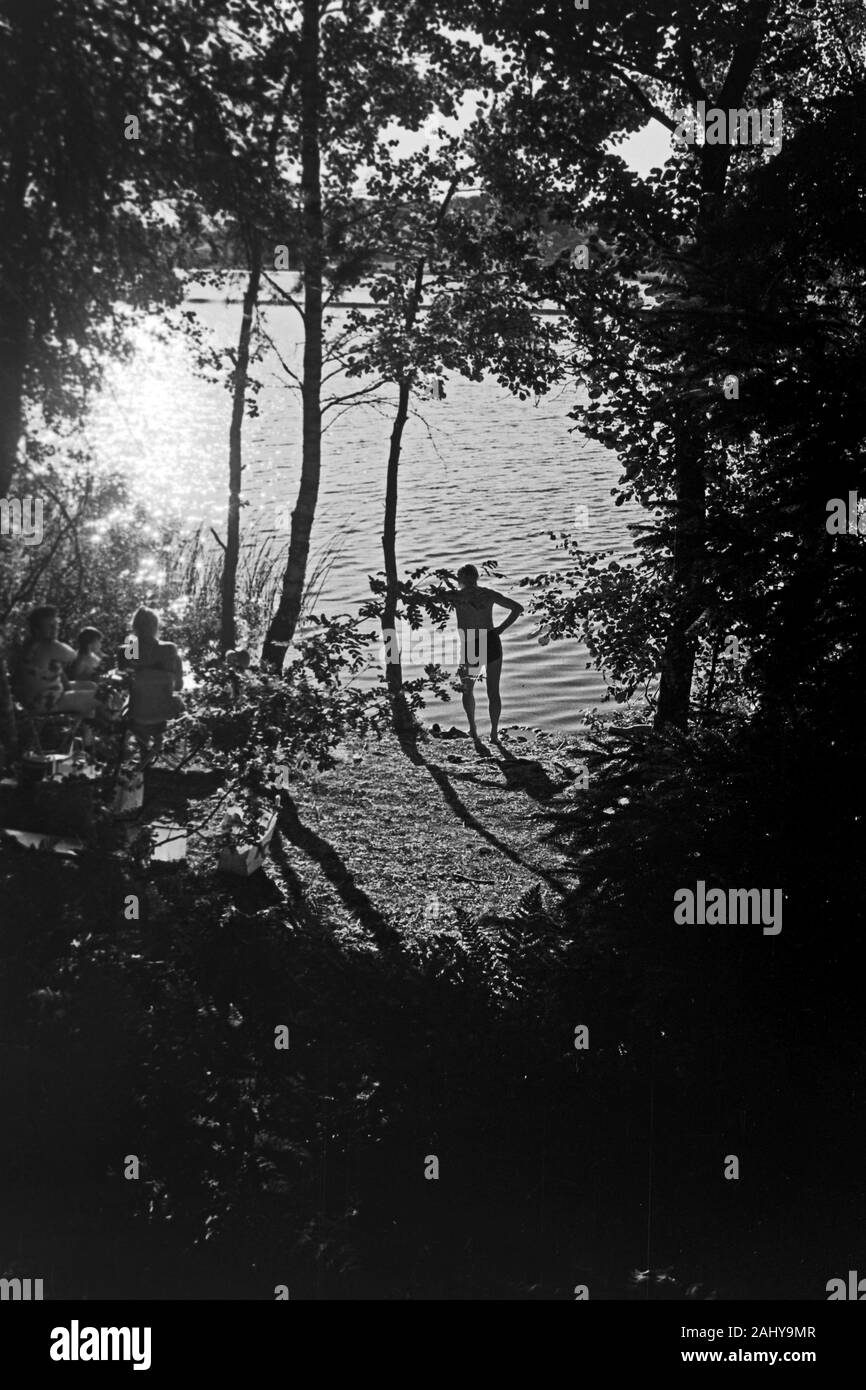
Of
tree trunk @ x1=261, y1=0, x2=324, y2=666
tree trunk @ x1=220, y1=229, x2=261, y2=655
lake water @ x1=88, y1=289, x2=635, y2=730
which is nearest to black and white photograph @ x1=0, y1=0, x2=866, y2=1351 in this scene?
tree trunk @ x1=261, y1=0, x2=324, y2=666

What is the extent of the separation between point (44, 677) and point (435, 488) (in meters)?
32.9

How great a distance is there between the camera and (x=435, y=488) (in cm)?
3950

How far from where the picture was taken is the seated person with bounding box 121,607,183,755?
709cm

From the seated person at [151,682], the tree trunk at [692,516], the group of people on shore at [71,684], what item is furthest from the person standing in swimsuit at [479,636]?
the group of people on shore at [71,684]

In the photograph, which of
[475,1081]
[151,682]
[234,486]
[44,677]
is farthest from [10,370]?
[234,486]

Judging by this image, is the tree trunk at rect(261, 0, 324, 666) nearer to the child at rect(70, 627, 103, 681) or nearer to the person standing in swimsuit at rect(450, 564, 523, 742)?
the person standing in swimsuit at rect(450, 564, 523, 742)

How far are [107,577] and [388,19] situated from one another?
8104mm

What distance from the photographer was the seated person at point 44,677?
7293 millimetres

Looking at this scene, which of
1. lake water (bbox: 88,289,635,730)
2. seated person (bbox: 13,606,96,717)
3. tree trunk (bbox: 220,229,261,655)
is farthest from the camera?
lake water (bbox: 88,289,635,730)

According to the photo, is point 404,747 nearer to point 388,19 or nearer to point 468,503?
point 388,19

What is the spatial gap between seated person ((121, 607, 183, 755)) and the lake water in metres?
1.66

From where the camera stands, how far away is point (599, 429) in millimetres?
10797

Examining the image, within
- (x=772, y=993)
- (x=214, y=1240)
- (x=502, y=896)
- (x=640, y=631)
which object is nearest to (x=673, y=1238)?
(x=772, y=993)

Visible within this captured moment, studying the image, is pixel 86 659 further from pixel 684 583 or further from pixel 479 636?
pixel 479 636
